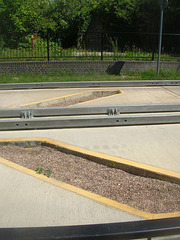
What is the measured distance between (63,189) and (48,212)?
483 mm

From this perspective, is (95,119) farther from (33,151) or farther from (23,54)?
(23,54)

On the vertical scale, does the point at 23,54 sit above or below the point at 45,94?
above

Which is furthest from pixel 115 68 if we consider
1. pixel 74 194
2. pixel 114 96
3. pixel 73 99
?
pixel 74 194

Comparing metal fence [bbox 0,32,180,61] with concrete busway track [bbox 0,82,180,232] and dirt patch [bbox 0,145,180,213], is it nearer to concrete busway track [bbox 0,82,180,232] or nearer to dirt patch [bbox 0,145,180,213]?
concrete busway track [bbox 0,82,180,232]

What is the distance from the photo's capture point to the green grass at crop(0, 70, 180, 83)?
1205 centimetres

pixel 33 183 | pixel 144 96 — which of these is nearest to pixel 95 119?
pixel 33 183

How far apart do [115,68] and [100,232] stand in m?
12.5

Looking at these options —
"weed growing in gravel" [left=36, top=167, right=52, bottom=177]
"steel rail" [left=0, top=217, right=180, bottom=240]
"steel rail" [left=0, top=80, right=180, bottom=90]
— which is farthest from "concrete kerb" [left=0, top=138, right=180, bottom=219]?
"steel rail" [left=0, top=80, right=180, bottom=90]

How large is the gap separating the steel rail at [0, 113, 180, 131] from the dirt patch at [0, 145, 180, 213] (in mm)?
846

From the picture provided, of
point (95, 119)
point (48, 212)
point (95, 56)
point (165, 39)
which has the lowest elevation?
point (48, 212)

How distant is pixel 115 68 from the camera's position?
13.4 metres

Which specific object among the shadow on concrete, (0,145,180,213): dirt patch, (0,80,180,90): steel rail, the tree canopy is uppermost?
the tree canopy

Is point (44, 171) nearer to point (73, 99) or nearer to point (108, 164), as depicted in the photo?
point (108, 164)

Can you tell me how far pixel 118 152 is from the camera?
14.5ft
